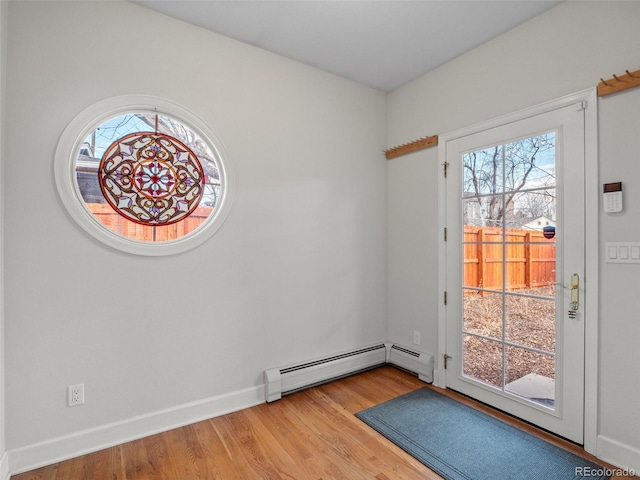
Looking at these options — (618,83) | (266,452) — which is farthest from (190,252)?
(618,83)

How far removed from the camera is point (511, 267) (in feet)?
7.38

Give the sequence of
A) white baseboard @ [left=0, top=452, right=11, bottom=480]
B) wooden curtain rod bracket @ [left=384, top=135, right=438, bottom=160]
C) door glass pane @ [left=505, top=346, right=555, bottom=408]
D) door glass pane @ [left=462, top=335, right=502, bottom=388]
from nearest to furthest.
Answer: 1. white baseboard @ [left=0, top=452, right=11, bottom=480]
2. door glass pane @ [left=505, top=346, right=555, bottom=408]
3. door glass pane @ [left=462, top=335, right=502, bottom=388]
4. wooden curtain rod bracket @ [left=384, top=135, right=438, bottom=160]

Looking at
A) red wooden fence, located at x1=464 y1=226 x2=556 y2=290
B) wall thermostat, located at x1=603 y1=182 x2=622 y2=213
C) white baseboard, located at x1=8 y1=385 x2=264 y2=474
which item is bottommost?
white baseboard, located at x1=8 y1=385 x2=264 y2=474

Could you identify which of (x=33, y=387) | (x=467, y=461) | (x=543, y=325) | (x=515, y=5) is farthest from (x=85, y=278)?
(x=515, y=5)

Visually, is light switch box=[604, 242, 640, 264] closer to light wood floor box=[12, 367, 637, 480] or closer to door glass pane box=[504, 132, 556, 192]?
door glass pane box=[504, 132, 556, 192]

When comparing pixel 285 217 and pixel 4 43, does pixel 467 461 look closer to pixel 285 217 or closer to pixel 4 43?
pixel 285 217

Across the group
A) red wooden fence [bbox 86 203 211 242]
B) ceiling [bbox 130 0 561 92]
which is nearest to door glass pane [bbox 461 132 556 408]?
ceiling [bbox 130 0 561 92]

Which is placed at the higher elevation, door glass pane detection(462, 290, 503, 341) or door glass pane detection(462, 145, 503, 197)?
door glass pane detection(462, 145, 503, 197)

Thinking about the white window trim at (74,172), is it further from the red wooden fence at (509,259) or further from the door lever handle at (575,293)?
the door lever handle at (575,293)

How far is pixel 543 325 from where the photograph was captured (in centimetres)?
210

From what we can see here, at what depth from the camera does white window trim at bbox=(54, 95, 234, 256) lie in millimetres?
1820

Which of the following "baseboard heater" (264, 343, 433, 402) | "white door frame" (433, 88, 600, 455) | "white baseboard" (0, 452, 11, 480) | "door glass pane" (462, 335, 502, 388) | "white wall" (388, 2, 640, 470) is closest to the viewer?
"white baseboard" (0, 452, 11, 480)

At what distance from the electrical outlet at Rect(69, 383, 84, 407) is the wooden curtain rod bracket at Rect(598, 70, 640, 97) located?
333 centimetres

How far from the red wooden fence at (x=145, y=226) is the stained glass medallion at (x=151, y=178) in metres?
0.03
